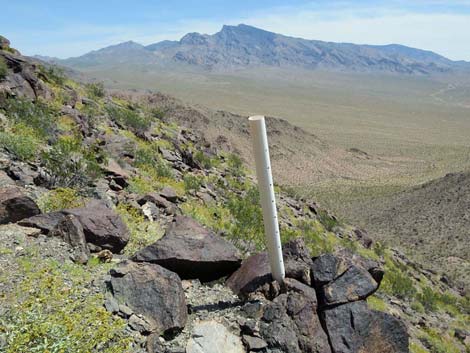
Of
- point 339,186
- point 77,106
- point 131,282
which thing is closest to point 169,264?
point 131,282

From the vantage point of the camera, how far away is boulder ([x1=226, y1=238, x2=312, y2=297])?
20.4 ft

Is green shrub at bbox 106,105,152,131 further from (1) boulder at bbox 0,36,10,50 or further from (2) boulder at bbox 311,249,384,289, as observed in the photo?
(2) boulder at bbox 311,249,384,289

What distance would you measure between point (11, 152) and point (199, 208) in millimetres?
4539

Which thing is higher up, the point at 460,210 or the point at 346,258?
the point at 346,258

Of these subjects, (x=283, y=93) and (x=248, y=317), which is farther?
(x=283, y=93)

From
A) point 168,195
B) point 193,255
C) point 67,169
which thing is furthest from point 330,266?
point 67,169

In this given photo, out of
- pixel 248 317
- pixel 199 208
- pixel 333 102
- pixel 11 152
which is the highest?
pixel 11 152

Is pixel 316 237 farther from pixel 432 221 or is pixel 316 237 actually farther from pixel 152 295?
pixel 432 221

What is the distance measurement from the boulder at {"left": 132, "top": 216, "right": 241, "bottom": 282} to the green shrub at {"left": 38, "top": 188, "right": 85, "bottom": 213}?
1.99m

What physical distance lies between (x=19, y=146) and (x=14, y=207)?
10.3ft

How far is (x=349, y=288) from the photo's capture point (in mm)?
6074

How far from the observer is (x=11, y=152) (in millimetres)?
9086

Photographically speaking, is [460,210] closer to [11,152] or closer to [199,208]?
[199,208]

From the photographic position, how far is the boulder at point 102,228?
662cm
